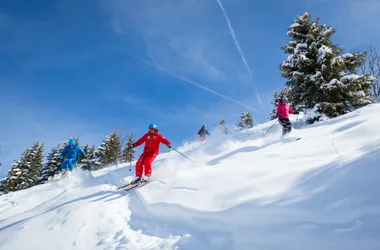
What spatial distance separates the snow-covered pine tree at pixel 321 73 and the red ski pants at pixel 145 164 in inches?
429

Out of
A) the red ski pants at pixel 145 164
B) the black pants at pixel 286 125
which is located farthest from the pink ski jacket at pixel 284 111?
the red ski pants at pixel 145 164

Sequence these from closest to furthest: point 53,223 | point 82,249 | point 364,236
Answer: point 364,236, point 82,249, point 53,223

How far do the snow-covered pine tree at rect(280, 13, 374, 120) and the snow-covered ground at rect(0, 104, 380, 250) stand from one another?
8.67m

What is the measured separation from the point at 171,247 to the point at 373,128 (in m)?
6.47

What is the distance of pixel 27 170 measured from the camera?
32531 mm

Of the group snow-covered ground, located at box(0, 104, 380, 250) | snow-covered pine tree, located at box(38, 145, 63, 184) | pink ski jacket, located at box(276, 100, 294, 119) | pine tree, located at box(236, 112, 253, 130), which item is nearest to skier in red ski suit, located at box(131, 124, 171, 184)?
snow-covered ground, located at box(0, 104, 380, 250)

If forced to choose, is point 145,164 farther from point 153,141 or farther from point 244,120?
point 244,120

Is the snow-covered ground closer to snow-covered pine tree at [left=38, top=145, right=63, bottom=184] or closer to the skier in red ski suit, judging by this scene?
the skier in red ski suit

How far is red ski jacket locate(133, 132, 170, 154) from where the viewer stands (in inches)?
337

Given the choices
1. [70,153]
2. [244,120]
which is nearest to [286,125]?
[70,153]

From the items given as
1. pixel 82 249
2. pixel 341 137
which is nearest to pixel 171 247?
pixel 82 249

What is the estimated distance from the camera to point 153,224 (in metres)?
4.39

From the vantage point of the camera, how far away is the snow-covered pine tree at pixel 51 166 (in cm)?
3256

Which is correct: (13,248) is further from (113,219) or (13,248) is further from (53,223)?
(113,219)
